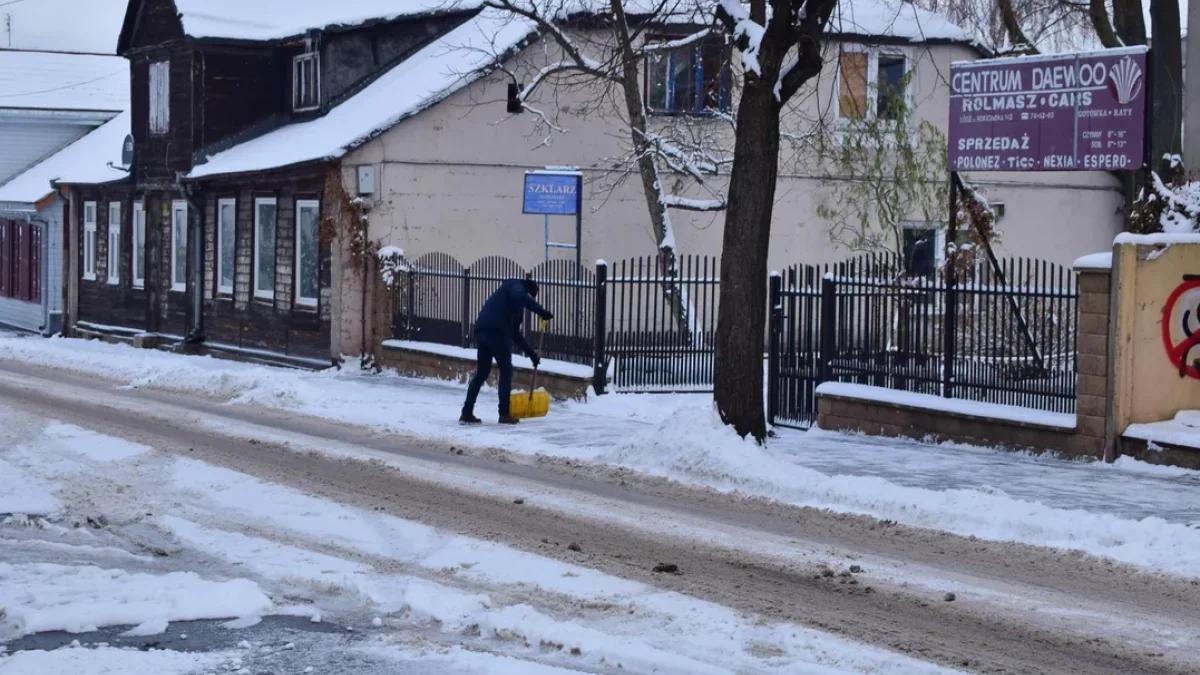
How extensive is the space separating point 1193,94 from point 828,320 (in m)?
4.30

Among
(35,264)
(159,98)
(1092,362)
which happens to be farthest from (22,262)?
(1092,362)

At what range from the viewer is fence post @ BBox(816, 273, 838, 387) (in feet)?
52.8

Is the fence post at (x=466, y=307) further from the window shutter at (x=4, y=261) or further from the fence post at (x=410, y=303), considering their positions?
the window shutter at (x=4, y=261)

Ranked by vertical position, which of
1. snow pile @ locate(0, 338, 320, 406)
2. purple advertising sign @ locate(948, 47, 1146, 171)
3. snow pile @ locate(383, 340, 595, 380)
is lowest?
snow pile @ locate(0, 338, 320, 406)

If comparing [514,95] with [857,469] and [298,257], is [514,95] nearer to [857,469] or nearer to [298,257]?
[298,257]

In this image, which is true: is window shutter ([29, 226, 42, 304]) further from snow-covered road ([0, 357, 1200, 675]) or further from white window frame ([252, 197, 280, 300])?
snow-covered road ([0, 357, 1200, 675])

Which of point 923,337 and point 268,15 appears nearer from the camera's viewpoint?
point 923,337

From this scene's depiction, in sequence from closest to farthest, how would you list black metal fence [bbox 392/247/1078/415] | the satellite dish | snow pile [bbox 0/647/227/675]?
snow pile [bbox 0/647/227/675] → black metal fence [bbox 392/247/1078/415] → the satellite dish

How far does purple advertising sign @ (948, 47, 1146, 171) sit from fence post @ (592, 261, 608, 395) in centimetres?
446

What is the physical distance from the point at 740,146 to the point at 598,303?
195 inches

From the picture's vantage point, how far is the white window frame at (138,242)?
107 ft

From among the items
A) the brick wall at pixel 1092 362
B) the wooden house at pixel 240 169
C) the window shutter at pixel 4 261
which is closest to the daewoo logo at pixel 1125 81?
the brick wall at pixel 1092 362

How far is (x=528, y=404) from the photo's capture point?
671 inches

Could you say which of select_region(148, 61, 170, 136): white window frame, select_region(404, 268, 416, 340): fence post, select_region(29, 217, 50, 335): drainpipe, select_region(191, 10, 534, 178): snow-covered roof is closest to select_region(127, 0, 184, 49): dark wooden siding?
select_region(148, 61, 170, 136): white window frame
